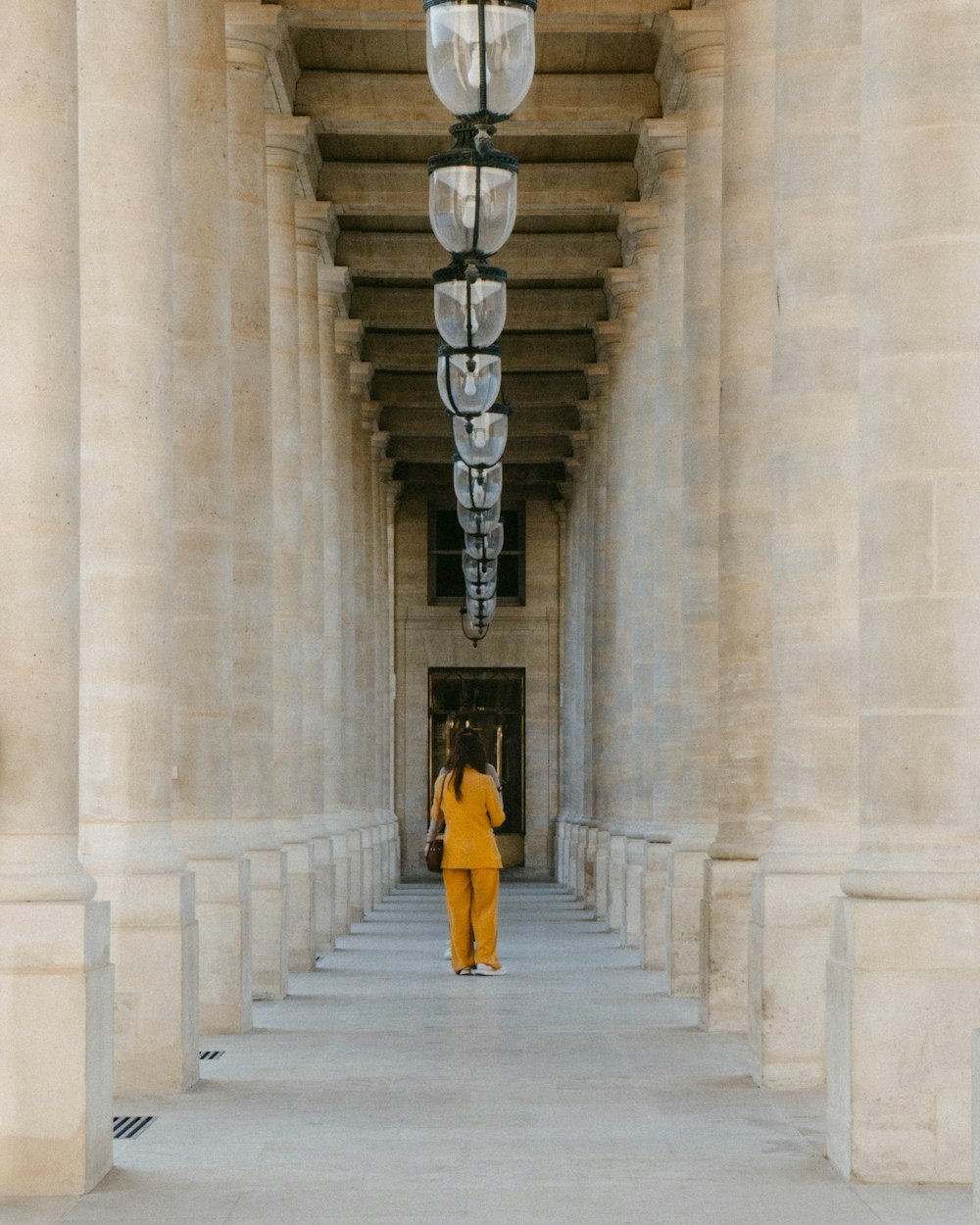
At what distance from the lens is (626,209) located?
2680 cm

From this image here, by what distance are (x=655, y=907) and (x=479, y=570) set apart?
1046 cm

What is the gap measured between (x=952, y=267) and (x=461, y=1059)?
635 cm

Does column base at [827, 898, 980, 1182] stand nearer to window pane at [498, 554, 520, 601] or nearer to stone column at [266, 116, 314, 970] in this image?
stone column at [266, 116, 314, 970]

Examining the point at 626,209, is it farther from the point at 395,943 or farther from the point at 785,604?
the point at 785,604

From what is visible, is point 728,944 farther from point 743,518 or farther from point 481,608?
point 481,608

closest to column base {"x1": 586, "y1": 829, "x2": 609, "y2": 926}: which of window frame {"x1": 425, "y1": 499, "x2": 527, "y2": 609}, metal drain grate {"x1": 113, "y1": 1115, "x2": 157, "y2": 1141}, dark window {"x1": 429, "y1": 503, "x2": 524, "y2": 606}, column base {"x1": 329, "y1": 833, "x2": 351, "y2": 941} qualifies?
column base {"x1": 329, "y1": 833, "x2": 351, "y2": 941}

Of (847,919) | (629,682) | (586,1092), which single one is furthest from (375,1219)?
(629,682)

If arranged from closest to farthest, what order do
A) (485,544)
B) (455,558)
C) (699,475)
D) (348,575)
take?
(699,475)
(485,544)
(348,575)
(455,558)

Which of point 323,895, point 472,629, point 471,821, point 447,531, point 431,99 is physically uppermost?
point 431,99

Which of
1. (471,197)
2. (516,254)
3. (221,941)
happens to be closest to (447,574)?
(516,254)

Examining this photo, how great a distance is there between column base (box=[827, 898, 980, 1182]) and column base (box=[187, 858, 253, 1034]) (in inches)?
254

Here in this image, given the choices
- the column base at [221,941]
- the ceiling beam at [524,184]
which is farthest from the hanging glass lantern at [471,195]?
the ceiling beam at [524,184]

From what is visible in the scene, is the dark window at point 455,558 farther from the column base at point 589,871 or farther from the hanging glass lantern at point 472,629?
the column base at point 589,871

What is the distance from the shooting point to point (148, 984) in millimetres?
12414
